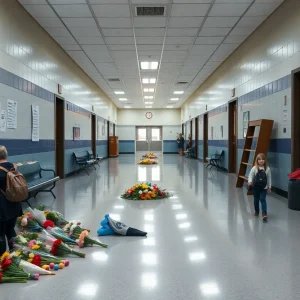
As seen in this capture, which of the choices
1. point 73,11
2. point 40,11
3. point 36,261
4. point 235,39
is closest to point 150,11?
point 73,11

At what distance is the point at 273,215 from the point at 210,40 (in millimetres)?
5905

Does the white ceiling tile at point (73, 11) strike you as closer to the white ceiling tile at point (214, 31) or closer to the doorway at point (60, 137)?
the white ceiling tile at point (214, 31)

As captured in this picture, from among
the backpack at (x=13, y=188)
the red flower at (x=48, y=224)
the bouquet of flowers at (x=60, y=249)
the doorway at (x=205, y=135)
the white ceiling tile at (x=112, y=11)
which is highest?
the white ceiling tile at (x=112, y=11)

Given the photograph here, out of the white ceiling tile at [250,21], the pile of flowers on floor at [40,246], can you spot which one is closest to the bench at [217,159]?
the white ceiling tile at [250,21]

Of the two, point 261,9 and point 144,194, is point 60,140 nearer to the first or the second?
point 144,194

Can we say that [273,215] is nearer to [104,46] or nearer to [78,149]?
[104,46]

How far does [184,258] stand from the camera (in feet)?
11.4

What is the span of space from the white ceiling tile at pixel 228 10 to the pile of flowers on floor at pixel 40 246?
18.0 ft

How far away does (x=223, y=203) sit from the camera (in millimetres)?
6480

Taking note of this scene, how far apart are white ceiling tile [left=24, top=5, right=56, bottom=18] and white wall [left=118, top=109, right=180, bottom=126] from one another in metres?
22.3

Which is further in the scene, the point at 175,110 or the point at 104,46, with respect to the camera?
the point at 175,110

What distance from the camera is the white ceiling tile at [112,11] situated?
7.01 metres

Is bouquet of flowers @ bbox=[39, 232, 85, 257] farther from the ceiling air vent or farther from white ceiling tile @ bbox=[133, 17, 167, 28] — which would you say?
white ceiling tile @ bbox=[133, 17, 167, 28]

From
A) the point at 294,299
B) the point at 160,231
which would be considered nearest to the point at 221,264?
the point at 294,299
